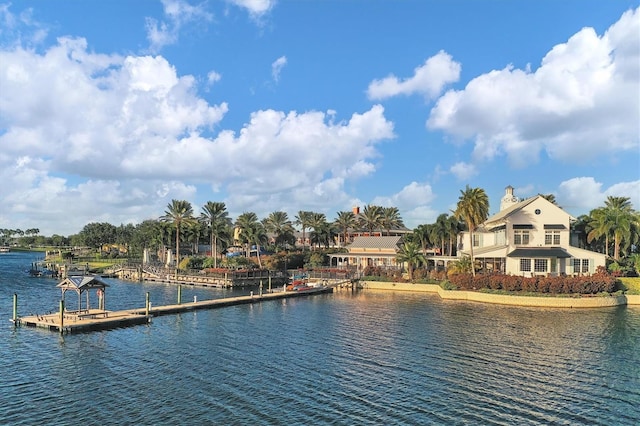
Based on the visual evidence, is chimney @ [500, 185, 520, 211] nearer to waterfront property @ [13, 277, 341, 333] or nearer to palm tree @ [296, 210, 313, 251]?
palm tree @ [296, 210, 313, 251]

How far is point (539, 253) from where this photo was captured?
6231 cm

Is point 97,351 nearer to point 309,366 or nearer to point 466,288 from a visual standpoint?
point 309,366

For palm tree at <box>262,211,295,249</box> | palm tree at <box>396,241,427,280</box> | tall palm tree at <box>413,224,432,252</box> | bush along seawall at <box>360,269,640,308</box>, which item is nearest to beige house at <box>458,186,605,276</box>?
bush along seawall at <box>360,269,640,308</box>

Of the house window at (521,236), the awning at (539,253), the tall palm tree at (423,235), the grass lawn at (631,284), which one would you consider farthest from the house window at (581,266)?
the tall palm tree at (423,235)

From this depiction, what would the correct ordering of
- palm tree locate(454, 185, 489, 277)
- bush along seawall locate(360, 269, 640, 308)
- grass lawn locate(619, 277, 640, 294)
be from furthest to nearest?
palm tree locate(454, 185, 489, 277)
grass lawn locate(619, 277, 640, 294)
bush along seawall locate(360, 269, 640, 308)

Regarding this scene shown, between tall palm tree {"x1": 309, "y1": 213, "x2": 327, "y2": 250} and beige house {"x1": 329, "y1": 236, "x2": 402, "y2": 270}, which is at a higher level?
tall palm tree {"x1": 309, "y1": 213, "x2": 327, "y2": 250}

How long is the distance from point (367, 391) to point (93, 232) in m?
168

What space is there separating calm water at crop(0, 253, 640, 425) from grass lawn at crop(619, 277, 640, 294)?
38.6 ft

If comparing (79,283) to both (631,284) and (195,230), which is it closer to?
(631,284)

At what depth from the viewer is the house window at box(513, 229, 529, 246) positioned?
65.8 meters

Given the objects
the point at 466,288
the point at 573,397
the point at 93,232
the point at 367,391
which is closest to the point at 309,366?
the point at 367,391

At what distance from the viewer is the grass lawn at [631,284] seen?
5531 cm

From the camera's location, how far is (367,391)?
23.9 m

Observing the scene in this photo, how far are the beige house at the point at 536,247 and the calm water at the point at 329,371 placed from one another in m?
16.7
